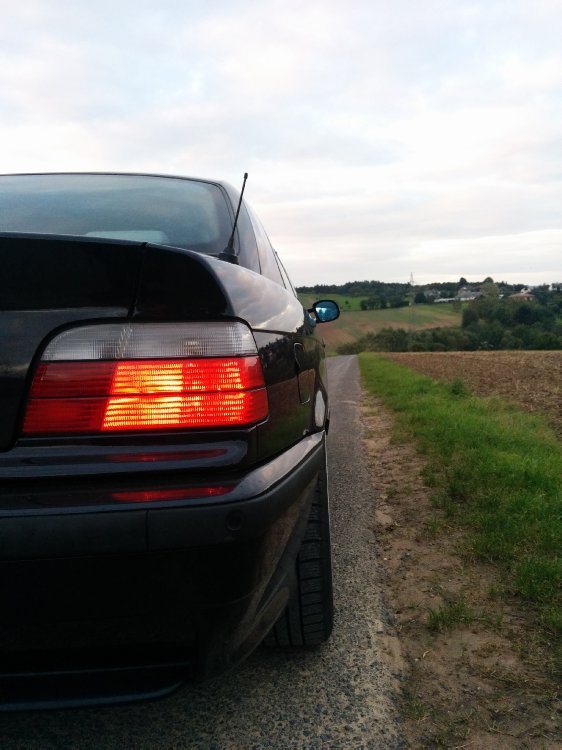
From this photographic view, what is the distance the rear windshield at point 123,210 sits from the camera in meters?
1.92

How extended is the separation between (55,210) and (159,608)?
1533 mm

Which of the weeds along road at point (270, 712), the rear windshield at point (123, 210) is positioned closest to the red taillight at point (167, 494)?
the weeds along road at point (270, 712)

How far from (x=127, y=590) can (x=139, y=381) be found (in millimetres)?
425

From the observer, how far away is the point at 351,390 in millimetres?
12891

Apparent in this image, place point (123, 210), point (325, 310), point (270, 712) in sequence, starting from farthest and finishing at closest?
point (325, 310)
point (123, 210)
point (270, 712)

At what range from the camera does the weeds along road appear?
1558 millimetres

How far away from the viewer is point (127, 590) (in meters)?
1.14

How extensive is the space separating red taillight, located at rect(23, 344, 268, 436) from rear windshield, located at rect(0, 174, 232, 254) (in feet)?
2.21

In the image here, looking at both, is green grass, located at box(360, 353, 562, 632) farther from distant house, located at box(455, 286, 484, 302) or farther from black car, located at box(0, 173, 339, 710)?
distant house, located at box(455, 286, 484, 302)

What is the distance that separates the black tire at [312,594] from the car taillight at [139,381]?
74 cm

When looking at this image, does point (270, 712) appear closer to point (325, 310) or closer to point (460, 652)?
point (460, 652)

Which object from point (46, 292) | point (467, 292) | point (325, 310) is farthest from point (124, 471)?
point (467, 292)

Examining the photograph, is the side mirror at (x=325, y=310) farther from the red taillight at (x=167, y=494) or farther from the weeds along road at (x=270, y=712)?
the red taillight at (x=167, y=494)

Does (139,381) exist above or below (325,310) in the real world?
below
